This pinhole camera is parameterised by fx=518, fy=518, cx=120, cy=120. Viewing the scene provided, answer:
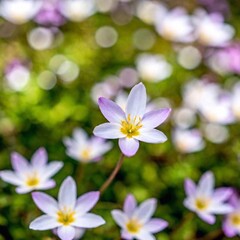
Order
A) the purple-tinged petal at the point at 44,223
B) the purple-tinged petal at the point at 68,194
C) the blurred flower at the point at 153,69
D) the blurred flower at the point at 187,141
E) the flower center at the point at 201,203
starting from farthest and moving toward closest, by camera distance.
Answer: the blurred flower at the point at 153,69
the blurred flower at the point at 187,141
the flower center at the point at 201,203
the purple-tinged petal at the point at 68,194
the purple-tinged petal at the point at 44,223

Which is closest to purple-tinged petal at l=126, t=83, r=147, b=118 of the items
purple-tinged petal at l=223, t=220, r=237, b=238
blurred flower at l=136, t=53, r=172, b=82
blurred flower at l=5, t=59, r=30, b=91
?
purple-tinged petal at l=223, t=220, r=237, b=238

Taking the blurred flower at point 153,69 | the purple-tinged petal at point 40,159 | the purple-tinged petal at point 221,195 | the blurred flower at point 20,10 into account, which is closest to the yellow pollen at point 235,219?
the purple-tinged petal at point 221,195

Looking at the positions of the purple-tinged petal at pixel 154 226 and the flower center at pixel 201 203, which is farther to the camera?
the flower center at pixel 201 203

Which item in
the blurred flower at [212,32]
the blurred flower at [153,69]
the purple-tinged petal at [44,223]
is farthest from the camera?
the blurred flower at [212,32]

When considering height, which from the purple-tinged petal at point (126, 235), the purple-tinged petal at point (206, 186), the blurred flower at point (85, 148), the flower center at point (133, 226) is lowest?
the purple-tinged petal at point (126, 235)

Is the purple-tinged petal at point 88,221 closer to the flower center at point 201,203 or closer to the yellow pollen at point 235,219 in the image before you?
the flower center at point 201,203

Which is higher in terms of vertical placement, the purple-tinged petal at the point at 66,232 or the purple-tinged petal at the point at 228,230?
the purple-tinged petal at the point at 228,230

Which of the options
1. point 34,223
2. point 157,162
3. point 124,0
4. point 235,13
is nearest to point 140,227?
point 34,223
